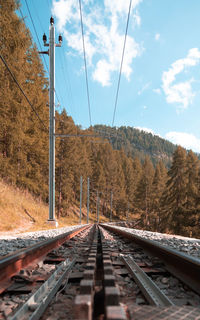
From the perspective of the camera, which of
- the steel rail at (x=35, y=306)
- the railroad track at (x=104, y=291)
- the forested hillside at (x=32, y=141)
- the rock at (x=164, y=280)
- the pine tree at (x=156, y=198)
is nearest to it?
the railroad track at (x=104, y=291)

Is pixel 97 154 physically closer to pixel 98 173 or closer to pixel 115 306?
pixel 98 173

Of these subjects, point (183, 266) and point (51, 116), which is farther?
point (51, 116)

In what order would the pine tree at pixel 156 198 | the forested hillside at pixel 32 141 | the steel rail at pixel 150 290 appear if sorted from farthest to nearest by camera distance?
the pine tree at pixel 156 198
the forested hillside at pixel 32 141
the steel rail at pixel 150 290

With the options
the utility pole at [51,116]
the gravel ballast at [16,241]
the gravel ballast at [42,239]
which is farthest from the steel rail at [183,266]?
the utility pole at [51,116]

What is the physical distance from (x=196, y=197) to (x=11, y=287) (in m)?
27.0

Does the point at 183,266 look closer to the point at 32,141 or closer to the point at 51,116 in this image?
the point at 51,116

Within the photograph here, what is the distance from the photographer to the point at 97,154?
8550 centimetres

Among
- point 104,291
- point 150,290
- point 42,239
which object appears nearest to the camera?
point 104,291

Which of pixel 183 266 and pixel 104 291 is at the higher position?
pixel 104 291

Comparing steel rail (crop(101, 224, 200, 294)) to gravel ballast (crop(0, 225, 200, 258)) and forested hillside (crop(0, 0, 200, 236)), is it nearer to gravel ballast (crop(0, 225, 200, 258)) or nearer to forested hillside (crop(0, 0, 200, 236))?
gravel ballast (crop(0, 225, 200, 258))

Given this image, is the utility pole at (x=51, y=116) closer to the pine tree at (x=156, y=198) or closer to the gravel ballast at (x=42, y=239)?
the gravel ballast at (x=42, y=239)

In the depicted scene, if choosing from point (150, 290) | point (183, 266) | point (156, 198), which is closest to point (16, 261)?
point (150, 290)

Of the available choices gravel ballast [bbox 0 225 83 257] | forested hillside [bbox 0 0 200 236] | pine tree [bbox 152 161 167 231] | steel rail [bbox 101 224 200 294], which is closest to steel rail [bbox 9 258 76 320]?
steel rail [bbox 101 224 200 294]

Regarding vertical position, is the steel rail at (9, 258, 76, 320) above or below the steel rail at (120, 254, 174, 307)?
above
